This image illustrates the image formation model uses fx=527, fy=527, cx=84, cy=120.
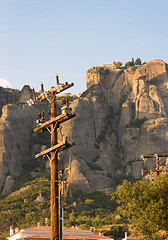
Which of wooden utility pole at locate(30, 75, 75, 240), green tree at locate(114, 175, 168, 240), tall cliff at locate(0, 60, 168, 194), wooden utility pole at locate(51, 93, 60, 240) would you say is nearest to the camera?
wooden utility pole at locate(51, 93, 60, 240)

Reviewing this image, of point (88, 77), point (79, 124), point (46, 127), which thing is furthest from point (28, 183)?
point (46, 127)

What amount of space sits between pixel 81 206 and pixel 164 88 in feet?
193

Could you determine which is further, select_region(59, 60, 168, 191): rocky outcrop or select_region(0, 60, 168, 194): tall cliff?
select_region(59, 60, 168, 191): rocky outcrop

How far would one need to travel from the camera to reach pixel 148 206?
37.9m

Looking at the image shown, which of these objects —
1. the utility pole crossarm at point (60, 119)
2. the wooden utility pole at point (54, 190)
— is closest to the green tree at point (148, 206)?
the wooden utility pole at point (54, 190)

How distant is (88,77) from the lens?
17975cm

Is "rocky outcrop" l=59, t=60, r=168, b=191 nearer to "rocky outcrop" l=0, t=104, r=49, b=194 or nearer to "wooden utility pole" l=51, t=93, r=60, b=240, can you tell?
"rocky outcrop" l=0, t=104, r=49, b=194

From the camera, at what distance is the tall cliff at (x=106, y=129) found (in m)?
143

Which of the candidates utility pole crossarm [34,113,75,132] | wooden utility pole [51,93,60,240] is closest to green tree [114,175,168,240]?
wooden utility pole [51,93,60,240]

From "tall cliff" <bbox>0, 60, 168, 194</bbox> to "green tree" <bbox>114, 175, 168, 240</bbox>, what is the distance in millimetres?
93812

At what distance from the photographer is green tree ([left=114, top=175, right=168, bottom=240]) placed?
3756 cm

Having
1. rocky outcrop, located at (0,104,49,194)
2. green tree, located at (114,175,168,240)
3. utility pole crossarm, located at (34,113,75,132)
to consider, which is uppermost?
rocky outcrop, located at (0,104,49,194)

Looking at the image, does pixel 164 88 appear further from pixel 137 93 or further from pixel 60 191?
pixel 60 191

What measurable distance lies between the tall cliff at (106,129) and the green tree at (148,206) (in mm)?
93812
